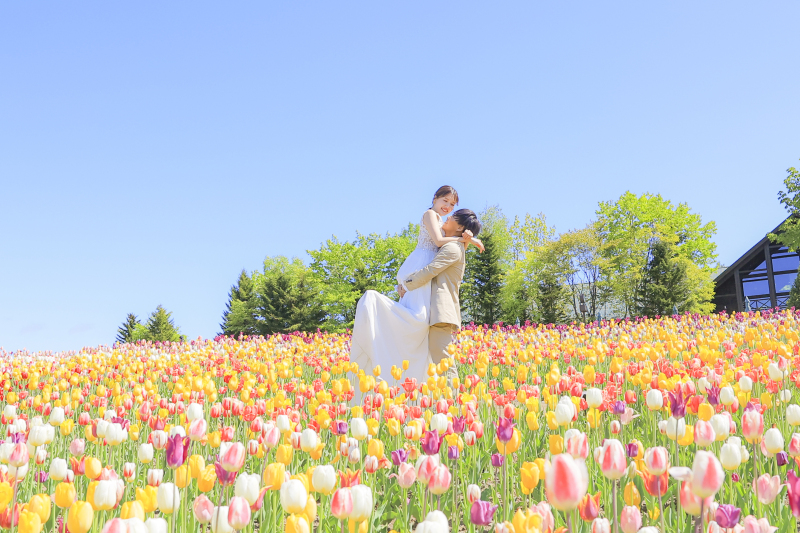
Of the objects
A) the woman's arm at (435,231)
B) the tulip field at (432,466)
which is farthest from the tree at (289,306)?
the tulip field at (432,466)

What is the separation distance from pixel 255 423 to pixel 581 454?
6.28 ft

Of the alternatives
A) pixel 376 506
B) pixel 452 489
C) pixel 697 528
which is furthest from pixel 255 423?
pixel 697 528

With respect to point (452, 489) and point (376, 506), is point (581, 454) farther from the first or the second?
point (376, 506)

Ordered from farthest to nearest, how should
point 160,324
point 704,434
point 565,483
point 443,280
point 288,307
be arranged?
point 160,324, point 288,307, point 443,280, point 704,434, point 565,483

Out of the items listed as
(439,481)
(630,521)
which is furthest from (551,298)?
(630,521)

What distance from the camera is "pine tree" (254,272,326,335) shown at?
4138 centimetres

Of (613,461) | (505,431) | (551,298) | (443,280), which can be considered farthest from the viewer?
(551,298)

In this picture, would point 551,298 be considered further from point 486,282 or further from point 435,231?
point 435,231

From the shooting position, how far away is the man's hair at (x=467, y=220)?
24.9 ft

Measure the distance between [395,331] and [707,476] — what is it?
591 cm

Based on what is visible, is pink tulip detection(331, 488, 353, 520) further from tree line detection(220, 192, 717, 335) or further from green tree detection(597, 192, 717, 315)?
green tree detection(597, 192, 717, 315)

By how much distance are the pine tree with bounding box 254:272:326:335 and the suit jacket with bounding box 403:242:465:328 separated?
110ft

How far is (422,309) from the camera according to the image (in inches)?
293

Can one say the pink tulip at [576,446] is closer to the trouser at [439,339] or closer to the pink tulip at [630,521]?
the pink tulip at [630,521]
